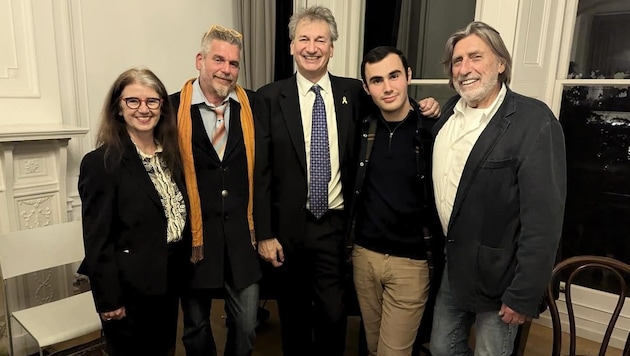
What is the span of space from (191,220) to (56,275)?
135cm

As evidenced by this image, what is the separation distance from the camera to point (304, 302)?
2035 millimetres

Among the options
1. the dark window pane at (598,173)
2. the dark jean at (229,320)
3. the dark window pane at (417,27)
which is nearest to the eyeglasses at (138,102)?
the dark jean at (229,320)

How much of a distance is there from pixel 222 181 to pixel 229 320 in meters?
0.64

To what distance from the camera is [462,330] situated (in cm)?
172

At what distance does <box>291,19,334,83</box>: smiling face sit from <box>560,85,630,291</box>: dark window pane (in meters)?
1.59

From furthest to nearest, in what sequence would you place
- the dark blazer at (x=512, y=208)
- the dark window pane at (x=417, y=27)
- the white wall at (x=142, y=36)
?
the dark window pane at (x=417, y=27) < the white wall at (x=142, y=36) < the dark blazer at (x=512, y=208)

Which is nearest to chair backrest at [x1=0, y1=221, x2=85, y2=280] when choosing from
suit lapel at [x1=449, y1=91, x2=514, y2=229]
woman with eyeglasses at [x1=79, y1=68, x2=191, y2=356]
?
woman with eyeglasses at [x1=79, y1=68, x2=191, y2=356]

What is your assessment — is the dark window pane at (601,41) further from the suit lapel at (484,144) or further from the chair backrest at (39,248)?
the chair backrest at (39,248)

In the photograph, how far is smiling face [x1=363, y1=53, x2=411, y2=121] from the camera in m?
1.72

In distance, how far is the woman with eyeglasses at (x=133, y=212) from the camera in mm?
1481

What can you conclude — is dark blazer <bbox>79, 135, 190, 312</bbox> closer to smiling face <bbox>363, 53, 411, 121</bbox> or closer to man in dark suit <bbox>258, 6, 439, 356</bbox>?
man in dark suit <bbox>258, 6, 439, 356</bbox>

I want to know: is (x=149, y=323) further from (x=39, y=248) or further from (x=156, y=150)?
(x=39, y=248)

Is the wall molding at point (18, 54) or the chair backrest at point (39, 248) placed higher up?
the wall molding at point (18, 54)

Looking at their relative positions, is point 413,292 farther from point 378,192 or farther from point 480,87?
point 480,87
